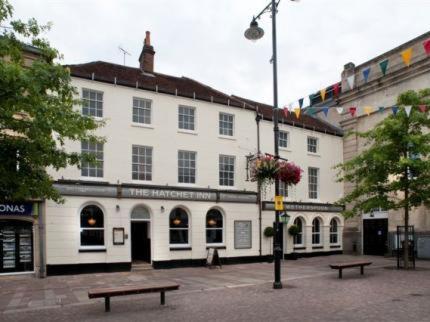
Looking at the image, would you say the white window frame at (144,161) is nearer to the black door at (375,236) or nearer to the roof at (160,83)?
the roof at (160,83)

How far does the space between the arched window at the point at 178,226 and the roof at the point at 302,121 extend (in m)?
7.79

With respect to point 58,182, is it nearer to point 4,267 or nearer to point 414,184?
point 4,267

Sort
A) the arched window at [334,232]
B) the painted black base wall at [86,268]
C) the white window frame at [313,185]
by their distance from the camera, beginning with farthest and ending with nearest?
1. the arched window at [334,232]
2. the white window frame at [313,185]
3. the painted black base wall at [86,268]

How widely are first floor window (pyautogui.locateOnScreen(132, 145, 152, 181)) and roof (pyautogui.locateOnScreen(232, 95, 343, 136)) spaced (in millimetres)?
7632

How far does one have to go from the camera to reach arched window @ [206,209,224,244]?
2381cm

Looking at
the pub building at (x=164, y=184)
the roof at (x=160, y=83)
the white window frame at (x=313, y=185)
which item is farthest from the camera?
the white window frame at (x=313, y=185)

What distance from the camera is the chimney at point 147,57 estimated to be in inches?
1019

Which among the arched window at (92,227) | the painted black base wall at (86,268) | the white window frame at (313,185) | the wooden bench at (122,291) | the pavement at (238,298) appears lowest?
the painted black base wall at (86,268)

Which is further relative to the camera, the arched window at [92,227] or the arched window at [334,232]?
the arched window at [334,232]

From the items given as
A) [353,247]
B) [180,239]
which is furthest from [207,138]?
[353,247]

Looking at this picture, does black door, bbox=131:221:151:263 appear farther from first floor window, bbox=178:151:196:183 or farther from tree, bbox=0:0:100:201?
tree, bbox=0:0:100:201

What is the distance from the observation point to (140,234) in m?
23.0

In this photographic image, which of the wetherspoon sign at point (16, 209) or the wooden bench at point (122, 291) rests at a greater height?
the wetherspoon sign at point (16, 209)

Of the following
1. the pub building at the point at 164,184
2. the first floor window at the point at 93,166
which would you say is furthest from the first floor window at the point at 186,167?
the first floor window at the point at 93,166
